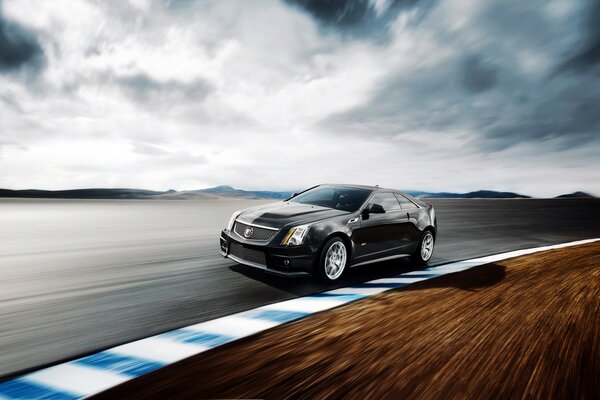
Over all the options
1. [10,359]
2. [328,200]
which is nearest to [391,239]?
[328,200]

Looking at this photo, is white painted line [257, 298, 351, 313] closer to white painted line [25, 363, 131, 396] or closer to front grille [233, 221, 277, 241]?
front grille [233, 221, 277, 241]

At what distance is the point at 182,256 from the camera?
7578 millimetres

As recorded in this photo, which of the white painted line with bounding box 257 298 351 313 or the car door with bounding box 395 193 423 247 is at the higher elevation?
the car door with bounding box 395 193 423 247

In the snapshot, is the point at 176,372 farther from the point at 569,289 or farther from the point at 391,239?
the point at 569,289

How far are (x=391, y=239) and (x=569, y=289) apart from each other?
2603 millimetres

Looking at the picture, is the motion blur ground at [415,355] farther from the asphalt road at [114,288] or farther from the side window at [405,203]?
the side window at [405,203]

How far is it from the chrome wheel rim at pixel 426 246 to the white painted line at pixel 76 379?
596 cm

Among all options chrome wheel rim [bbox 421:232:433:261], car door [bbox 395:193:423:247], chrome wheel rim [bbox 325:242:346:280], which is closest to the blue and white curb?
chrome wheel rim [bbox 325:242:346:280]

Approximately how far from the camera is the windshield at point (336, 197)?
6594 millimetres

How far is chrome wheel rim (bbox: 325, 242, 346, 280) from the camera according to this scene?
576 centimetres

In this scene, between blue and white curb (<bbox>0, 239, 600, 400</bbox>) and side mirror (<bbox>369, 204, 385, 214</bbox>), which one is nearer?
blue and white curb (<bbox>0, 239, 600, 400</bbox>)

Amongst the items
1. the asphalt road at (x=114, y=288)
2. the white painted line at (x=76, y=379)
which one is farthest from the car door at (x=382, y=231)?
the white painted line at (x=76, y=379)

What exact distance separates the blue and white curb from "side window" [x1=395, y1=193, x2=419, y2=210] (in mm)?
2531

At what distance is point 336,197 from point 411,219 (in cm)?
148
